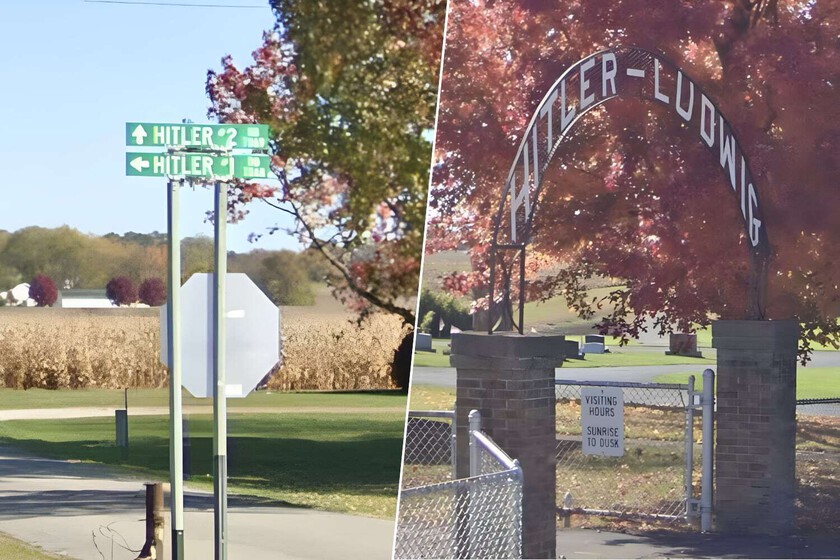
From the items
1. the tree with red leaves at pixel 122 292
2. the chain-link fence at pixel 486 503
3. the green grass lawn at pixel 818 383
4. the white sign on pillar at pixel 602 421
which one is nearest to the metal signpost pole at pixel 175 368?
the chain-link fence at pixel 486 503

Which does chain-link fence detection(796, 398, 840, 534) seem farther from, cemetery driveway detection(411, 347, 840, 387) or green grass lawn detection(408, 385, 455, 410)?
green grass lawn detection(408, 385, 455, 410)

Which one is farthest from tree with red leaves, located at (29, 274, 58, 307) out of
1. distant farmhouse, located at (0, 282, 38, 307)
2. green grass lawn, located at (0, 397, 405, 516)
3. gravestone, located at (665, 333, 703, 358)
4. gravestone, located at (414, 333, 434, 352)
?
gravestone, located at (414, 333, 434, 352)

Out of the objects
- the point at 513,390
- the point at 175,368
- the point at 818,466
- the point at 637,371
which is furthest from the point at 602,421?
the point at 637,371

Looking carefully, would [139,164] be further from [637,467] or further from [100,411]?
[637,467]

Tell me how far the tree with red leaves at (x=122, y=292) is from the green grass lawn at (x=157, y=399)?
967 millimetres

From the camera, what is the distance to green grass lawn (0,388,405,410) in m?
12.4

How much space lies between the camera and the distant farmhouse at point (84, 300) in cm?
1320

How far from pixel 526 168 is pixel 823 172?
18.5 ft

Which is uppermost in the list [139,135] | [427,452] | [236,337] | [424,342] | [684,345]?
[139,135]

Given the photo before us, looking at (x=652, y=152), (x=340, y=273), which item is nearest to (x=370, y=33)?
(x=340, y=273)

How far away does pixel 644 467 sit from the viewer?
47.9ft

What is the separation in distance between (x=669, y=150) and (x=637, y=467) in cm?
377

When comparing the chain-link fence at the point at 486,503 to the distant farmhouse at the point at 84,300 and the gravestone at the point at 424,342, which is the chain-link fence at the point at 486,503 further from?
the gravestone at the point at 424,342

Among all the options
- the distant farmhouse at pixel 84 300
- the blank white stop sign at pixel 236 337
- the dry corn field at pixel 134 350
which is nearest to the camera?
the blank white stop sign at pixel 236 337
